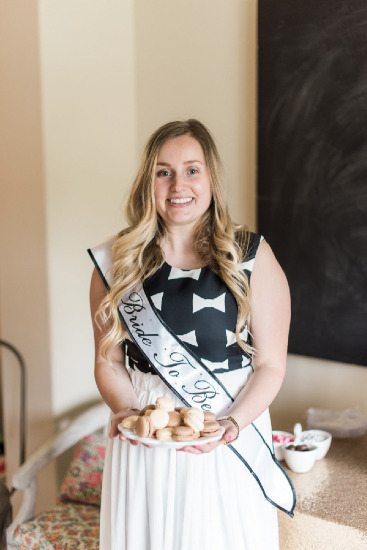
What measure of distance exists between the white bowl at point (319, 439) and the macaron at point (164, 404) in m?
0.58

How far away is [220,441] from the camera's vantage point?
1.36 metres

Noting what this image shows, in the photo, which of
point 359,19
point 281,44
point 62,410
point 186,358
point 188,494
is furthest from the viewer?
point 62,410

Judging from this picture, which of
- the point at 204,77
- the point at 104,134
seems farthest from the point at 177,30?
the point at 104,134

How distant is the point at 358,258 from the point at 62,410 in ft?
4.27

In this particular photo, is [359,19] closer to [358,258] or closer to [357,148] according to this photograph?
[357,148]

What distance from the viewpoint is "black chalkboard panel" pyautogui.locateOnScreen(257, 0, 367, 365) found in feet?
6.46

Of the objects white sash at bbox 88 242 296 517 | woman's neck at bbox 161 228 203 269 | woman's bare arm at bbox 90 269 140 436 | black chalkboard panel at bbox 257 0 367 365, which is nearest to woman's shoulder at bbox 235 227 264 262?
woman's neck at bbox 161 228 203 269

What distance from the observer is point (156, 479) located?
1.42 meters

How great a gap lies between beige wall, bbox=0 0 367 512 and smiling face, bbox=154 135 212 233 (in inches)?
30.5

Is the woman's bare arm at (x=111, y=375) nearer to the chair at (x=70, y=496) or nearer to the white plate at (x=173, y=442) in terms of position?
the white plate at (x=173, y=442)

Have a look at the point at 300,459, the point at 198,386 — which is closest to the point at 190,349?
the point at 198,386

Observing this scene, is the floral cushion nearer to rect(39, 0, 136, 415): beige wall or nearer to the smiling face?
rect(39, 0, 136, 415): beige wall

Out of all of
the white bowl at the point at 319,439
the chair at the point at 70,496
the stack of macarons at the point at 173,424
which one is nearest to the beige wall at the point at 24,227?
the chair at the point at 70,496

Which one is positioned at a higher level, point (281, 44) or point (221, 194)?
point (281, 44)
